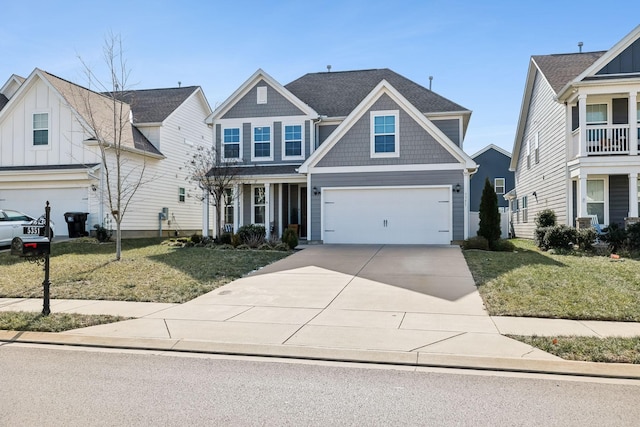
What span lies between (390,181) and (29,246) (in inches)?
527

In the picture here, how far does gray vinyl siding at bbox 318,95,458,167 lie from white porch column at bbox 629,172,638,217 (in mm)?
6102

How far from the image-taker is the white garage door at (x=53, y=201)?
21438mm

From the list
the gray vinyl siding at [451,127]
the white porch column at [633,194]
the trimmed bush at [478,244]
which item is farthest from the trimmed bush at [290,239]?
the white porch column at [633,194]

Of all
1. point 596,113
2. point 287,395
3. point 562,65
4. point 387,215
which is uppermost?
point 562,65

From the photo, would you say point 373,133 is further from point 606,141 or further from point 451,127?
point 606,141

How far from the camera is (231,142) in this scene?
22.4 meters

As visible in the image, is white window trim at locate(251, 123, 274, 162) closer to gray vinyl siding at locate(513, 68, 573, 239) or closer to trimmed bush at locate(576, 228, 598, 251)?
gray vinyl siding at locate(513, 68, 573, 239)

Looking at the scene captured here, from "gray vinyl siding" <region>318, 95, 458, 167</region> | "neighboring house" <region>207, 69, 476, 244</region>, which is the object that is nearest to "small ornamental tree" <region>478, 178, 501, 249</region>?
"neighboring house" <region>207, 69, 476, 244</region>

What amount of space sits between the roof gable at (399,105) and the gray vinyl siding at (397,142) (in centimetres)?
12

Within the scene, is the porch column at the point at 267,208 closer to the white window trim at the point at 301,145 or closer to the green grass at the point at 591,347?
the white window trim at the point at 301,145

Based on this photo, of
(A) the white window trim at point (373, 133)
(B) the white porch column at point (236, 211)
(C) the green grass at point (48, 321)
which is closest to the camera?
(C) the green grass at point (48, 321)

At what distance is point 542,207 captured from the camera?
22.6 m

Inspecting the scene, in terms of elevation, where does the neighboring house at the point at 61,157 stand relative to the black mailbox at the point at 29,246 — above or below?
above

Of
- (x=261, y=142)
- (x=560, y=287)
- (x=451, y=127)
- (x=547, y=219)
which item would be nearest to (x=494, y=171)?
(x=451, y=127)
